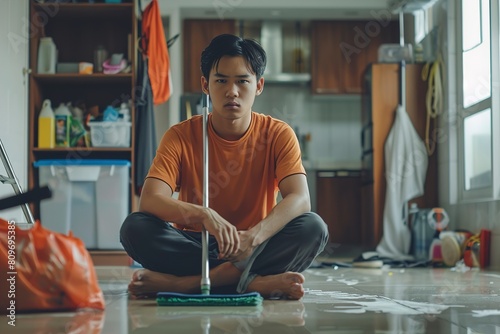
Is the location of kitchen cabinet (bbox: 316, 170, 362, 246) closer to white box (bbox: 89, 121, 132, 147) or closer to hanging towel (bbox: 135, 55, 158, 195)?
hanging towel (bbox: 135, 55, 158, 195)

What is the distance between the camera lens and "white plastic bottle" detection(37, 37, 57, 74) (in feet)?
16.3

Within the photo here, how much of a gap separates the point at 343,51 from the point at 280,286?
16.5ft

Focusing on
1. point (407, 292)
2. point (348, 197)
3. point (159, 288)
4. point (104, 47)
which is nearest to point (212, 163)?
point (159, 288)

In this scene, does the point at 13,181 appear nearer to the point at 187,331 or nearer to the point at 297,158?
the point at 297,158

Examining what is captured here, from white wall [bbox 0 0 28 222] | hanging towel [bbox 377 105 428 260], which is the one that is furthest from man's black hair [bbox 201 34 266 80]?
hanging towel [bbox 377 105 428 260]

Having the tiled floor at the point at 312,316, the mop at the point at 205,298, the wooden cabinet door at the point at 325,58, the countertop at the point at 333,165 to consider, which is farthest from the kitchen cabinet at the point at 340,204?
the mop at the point at 205,298

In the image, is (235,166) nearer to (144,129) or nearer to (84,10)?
(144,129)

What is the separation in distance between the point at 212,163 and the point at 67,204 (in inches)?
98.9

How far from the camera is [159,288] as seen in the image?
94.1 inches

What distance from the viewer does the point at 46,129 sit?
15.9ft

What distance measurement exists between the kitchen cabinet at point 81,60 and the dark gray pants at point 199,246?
2.58 meters

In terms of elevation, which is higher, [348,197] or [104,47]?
[104,47]

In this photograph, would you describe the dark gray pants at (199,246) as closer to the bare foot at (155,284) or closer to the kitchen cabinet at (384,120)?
the bare foot at (155,284)

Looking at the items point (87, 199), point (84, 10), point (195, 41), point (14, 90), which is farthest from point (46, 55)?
point (195, 41)
